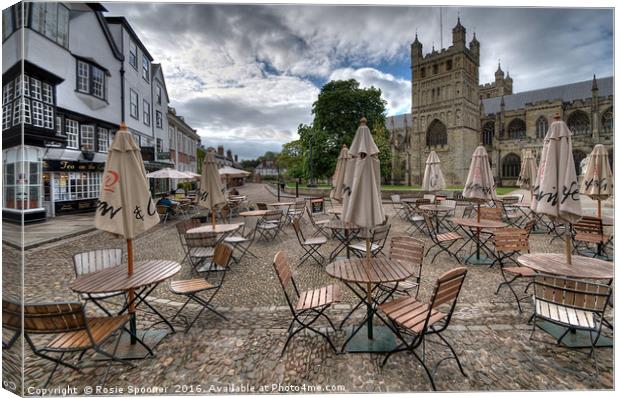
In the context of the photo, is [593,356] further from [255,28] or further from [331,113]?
[331,113]

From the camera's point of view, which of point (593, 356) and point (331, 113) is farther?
point (331, 113)

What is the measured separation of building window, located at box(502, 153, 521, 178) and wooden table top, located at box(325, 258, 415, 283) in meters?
41.6

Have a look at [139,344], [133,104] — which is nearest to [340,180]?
[139,344]

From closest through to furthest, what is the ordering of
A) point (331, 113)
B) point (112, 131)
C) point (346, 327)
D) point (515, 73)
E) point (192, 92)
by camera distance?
point (346, 327) < point (515, 73) < point (192, 92) < point (112, 131) < point (331, 113)

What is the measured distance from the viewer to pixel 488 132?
40531mm

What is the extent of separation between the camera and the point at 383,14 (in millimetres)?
4086

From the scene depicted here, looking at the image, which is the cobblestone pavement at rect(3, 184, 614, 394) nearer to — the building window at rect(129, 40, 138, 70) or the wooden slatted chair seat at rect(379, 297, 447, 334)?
the wooden slatted chair seat at rect(379, 297, 447, 334)

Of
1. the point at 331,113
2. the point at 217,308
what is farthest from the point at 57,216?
the point at 331,113

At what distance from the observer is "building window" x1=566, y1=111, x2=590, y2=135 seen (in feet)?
104

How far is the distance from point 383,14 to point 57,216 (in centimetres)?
1337

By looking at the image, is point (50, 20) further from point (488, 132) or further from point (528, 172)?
point (488, 132)

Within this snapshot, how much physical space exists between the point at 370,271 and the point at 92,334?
2.84 metres

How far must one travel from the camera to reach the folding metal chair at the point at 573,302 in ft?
8.50

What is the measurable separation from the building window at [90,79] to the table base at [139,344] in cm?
529
